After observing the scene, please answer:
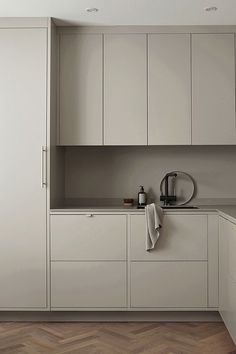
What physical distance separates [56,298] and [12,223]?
2.29 feet

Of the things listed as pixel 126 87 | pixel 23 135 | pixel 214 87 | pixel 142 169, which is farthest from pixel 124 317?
pixel 214 87

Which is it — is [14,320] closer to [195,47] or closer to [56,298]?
[56,298]

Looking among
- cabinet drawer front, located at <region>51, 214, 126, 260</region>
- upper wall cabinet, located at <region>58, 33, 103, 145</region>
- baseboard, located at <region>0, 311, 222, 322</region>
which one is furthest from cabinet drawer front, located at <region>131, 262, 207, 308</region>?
upper wall cabinet, located at <region>58, 33, 103, 145</region>

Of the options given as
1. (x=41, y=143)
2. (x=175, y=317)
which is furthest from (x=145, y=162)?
(x=175, y=317)

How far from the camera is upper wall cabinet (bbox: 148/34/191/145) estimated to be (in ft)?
14.1

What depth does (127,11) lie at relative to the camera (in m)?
3.92

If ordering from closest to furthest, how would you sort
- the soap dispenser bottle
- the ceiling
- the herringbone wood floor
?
1. the herringbone wood floor
2. the ceiling
3. the soap dispenser bottle

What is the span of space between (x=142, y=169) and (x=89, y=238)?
0.99 metres

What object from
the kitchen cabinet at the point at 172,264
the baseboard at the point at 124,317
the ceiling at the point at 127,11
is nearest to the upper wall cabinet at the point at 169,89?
A: the ceiling at the point at 127,11

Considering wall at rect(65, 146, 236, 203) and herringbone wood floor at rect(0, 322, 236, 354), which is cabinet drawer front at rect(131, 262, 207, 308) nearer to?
herringbone wood floor at rect(0, 322, 236, 354)

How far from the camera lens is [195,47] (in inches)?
169

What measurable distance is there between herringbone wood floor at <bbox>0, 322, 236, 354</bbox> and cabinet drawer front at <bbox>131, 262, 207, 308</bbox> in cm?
19

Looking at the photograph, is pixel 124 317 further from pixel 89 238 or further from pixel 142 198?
pixel 142 198

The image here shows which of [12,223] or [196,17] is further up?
[196,17]
